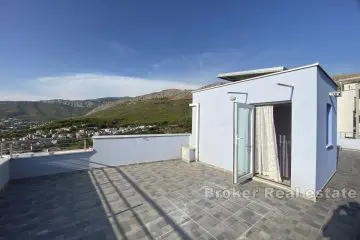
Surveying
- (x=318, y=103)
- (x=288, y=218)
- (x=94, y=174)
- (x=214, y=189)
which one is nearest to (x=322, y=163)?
(x=318, y=103)

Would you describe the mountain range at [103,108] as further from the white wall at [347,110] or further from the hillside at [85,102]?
the white wall at [347,110]

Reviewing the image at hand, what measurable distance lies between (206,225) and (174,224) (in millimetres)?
535

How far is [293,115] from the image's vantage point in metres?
4.23

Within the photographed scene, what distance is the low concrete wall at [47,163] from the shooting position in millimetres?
5215

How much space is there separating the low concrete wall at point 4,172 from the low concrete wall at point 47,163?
0.80 feet

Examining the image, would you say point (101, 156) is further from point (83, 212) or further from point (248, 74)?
point (248, 74)

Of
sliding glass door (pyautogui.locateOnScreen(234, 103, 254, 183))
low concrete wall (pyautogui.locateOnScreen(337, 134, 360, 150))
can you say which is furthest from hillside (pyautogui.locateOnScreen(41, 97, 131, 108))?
sliding glass door (pyautogui.locateOnScreen(234, 103, 254, 183))

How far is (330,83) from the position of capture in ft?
16.2

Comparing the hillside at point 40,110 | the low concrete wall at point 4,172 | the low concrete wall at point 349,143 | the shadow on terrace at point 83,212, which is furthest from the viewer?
the hillside at point 40,110

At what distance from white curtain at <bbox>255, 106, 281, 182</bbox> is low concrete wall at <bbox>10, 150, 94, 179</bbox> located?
5.67 m

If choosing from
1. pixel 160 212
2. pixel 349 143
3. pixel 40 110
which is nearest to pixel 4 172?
pixel 160 212

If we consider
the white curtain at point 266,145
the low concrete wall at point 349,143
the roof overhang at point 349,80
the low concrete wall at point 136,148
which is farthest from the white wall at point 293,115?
the roof overhang at point 349,80

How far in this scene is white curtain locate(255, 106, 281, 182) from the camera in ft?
16.0

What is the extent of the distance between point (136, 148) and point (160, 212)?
4.08 meters
